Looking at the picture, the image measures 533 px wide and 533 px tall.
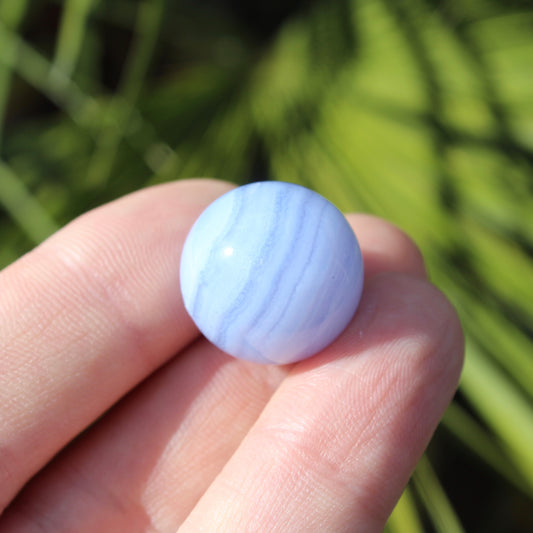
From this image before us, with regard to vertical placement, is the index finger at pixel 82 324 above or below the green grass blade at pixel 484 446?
above

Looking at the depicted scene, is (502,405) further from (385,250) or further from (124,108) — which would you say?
(124,108)

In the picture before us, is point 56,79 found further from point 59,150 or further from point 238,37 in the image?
point 238,37

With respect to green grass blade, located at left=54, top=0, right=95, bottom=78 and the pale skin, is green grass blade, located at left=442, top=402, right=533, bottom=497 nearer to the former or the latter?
the pale skin

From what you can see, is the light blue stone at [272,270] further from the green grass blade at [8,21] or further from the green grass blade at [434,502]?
the green grass blade at [8,21]

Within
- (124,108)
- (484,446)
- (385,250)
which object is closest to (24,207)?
(124,108)

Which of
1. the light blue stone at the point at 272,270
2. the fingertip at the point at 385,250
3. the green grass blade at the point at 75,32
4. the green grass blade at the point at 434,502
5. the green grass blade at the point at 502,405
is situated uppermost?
the green grass blade at the point at 75,32

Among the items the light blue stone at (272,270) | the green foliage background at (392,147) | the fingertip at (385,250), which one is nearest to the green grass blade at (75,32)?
the green foliage background at (392,147)
